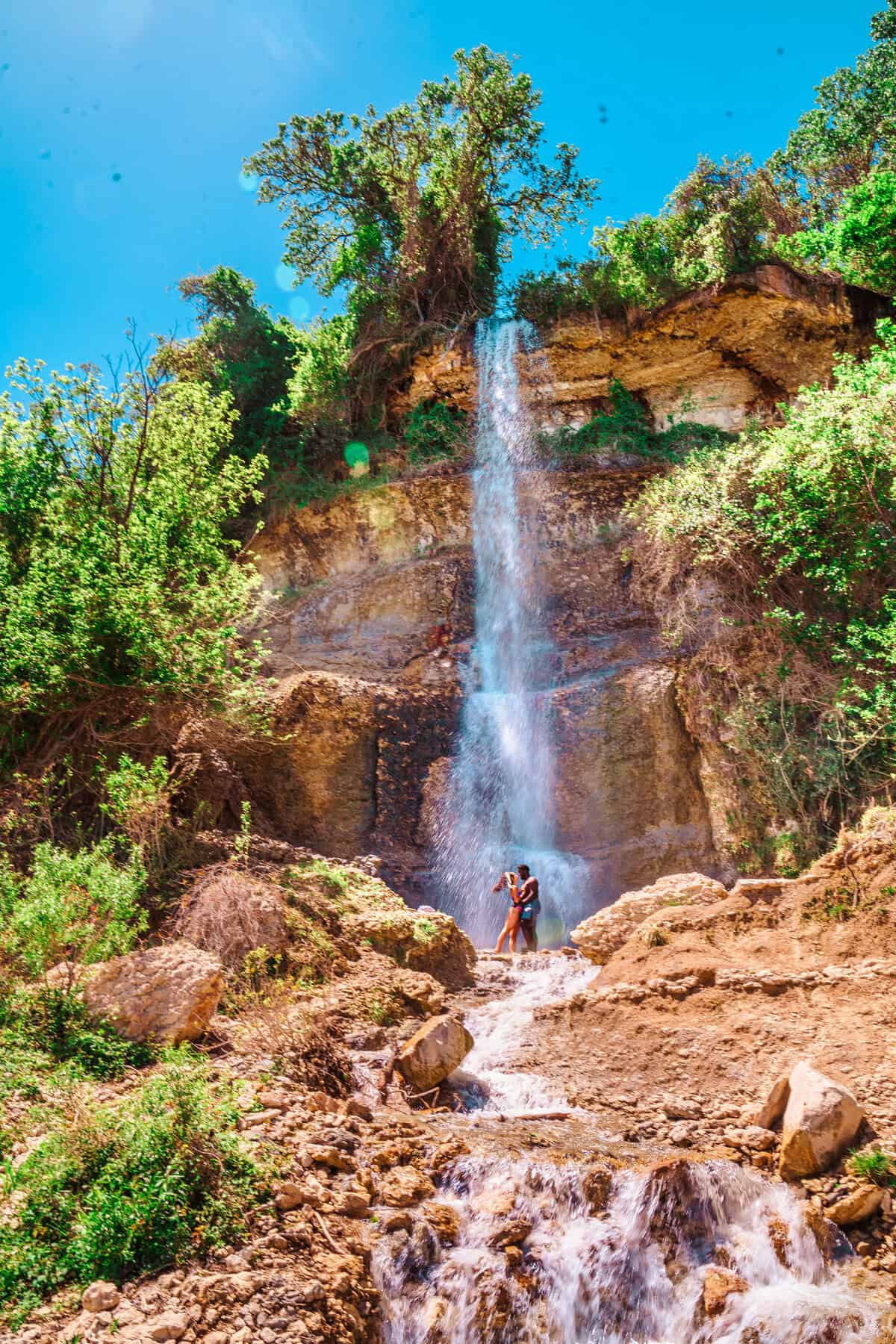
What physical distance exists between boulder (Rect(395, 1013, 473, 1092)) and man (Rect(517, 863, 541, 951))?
16.9 ft

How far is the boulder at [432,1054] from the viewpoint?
641cm

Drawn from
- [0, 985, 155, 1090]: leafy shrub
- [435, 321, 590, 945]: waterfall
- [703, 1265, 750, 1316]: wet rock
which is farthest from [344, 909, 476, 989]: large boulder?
[703, 1265, 750, 1316]: wet rock

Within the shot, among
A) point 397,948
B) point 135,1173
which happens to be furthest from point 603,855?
point 135,1173

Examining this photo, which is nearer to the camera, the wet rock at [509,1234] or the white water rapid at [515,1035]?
the wet rock at [509,1234]

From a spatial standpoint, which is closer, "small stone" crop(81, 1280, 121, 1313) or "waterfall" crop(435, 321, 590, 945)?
"small stone" crop(81, 1280, 121, 1313)

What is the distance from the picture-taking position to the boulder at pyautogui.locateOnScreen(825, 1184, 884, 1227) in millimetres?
4566

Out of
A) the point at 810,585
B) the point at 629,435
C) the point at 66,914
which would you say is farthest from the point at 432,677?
the point at 66,914

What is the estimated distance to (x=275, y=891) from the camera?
8609mm

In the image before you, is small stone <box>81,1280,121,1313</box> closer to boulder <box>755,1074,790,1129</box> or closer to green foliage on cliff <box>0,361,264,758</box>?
boulder <box>755,1074,790,1129</box>

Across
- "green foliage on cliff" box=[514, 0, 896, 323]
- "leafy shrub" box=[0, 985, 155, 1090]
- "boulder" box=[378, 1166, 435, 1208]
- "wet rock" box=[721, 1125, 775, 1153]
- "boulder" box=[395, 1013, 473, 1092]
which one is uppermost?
"green foliage on cliff" box=[514, 0, 896, 323]

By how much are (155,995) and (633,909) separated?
5.72 metres

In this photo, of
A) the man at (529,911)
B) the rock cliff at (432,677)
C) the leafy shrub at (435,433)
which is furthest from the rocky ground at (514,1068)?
the leafy shrub at (435,433)

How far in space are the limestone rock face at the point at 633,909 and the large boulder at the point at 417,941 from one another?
4.90 feet

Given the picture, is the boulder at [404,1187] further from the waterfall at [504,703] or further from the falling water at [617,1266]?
the waterfall at [504,703]
